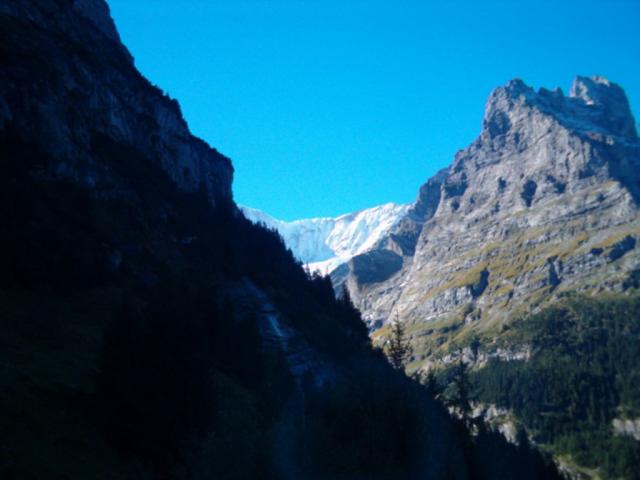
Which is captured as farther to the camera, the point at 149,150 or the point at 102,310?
the point at 149,150

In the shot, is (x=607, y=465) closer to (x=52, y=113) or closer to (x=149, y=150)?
(x=149, y=150)

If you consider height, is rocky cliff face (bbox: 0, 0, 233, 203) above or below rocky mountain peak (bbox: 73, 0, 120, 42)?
below

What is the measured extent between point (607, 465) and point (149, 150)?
186 metres

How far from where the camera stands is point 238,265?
100m

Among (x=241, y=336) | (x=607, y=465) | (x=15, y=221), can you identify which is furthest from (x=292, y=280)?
(x=607, y=465)

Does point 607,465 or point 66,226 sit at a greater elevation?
point 66,226

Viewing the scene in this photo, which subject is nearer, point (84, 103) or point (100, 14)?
point (84, 103)

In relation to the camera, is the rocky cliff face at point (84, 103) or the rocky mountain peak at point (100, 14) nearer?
the rocky cliff face at point (84, 103)

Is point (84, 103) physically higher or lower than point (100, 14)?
lower

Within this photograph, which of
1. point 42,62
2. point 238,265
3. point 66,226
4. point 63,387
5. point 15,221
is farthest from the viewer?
point 238,265

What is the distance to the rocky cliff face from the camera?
70438 mm

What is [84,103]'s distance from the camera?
9494 cm

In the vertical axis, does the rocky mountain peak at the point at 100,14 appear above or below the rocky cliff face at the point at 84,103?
above

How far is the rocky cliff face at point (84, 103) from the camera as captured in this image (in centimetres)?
7044
